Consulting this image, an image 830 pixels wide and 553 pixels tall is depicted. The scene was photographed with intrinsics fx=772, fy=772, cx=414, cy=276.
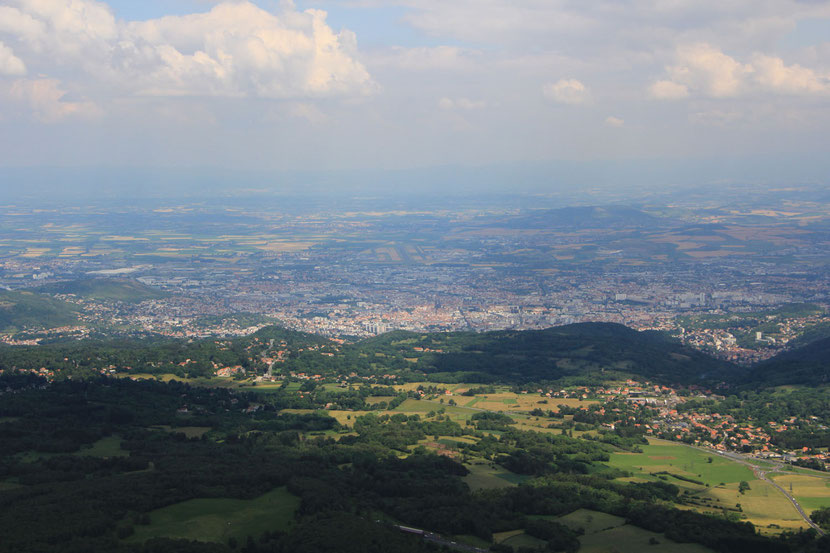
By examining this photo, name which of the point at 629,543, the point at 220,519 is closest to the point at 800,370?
the point at 629,543

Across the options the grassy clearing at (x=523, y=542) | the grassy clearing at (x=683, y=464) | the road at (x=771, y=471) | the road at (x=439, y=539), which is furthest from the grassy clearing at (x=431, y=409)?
the road at (x=439, y=539)

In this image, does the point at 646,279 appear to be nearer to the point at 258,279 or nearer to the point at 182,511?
the point at 258,279

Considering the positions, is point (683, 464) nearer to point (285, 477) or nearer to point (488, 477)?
point (488, 477)

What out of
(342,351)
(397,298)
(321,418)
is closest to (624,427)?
(321,418)

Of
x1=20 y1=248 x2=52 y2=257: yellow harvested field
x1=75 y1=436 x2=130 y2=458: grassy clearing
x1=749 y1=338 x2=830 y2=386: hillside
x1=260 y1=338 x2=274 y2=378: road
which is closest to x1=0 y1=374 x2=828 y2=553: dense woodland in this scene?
x1=75 y1=436 x2=130 y2=458: grassy clearing

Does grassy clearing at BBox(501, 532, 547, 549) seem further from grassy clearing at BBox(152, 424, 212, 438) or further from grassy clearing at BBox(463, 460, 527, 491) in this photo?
A: grassy clearing at BBox(152, 424, 212, 438)
